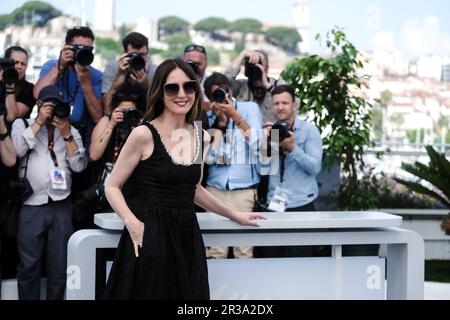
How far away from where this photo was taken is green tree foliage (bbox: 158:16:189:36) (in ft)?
478

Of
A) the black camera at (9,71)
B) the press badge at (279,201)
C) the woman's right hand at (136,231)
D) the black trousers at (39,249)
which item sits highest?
the black camera at (9,71)

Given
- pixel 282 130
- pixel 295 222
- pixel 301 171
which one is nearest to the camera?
pixel 295 222

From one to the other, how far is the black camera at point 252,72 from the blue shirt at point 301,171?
0.62 m

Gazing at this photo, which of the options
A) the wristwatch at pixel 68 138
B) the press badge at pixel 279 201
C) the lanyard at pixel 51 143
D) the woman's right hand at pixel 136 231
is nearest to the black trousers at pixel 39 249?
the lanyard at pixel 51 143

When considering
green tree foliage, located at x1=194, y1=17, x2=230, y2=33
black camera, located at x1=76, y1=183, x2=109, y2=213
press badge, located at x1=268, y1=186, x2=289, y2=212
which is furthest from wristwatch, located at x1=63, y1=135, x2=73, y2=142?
green tree foliage, located at x1=194, y1=17, x2=230, y2=33

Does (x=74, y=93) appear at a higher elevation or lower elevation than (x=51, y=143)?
higher

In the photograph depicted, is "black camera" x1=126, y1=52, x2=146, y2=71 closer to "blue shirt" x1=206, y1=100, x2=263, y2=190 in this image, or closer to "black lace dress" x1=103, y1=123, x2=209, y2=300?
"blue shirt" x1=206, y1=100, x2=263, y2=190

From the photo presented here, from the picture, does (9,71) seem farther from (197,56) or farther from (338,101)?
(338,101)

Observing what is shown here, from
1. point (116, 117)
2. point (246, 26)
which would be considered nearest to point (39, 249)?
point (116, 117)

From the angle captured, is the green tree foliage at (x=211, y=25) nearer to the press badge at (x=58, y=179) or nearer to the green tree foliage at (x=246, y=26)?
the green tree foliage at (x=246, y=26)

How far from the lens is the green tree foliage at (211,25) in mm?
154500

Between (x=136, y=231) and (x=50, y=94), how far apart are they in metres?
2.22

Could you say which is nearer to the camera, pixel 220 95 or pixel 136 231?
pixel 136 231

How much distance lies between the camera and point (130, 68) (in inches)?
241
